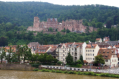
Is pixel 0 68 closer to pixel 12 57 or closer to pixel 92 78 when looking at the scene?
pixel 12 57

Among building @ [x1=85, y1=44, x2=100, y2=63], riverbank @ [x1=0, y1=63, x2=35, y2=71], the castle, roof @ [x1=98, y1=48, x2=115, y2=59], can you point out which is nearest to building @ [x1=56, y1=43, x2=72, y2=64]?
building @ [x1=85, y1=44, x2=100, y2=63]

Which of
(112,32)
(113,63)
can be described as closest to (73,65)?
(113,63)

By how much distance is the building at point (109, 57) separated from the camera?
70056 mm

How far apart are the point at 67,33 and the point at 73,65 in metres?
65.3

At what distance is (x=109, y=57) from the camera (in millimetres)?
70125

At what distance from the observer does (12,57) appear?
76688 millimetres

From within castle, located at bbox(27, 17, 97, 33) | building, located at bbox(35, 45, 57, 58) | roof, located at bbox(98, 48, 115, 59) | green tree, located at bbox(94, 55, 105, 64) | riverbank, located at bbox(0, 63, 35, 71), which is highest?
castle, located at bbox(27, 17, 97, 33)

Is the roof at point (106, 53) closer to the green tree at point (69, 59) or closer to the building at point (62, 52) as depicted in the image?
the green tree at point (69, 59)

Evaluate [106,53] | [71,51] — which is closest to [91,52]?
[106,53]

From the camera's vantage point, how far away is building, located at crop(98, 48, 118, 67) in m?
70.1

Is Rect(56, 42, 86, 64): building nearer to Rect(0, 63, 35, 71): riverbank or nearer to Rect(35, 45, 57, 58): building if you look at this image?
Rect(35, 45, 57, 58): building

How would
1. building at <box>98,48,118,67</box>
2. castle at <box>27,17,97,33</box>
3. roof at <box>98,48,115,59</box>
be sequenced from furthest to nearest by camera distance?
castle at <box>27,17,97,33</box>, roof at <box>98,48,115,59</box>, building at <box>98,48,118,67</box>

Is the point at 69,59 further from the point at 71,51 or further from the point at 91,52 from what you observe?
the point at 91,52

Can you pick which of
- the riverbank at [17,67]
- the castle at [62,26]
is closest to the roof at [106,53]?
the riverbank at [17,67]
